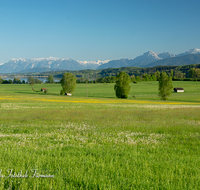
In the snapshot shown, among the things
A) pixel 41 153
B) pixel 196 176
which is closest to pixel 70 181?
pixel 41 153

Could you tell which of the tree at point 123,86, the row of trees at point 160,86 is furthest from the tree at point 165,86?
the tree at point 123,86

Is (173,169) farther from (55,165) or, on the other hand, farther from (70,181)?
(55,165)

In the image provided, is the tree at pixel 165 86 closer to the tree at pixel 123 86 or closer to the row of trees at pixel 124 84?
the row of trees at pixel 124 84

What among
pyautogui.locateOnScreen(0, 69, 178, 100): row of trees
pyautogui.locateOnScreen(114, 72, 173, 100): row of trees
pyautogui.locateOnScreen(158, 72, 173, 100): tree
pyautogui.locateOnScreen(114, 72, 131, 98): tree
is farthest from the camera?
pyautogui.locateOnScreen(114, 72, 131, 98): tree

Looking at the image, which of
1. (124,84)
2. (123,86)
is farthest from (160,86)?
(123,86)

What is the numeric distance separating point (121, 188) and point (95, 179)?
28.1 inches

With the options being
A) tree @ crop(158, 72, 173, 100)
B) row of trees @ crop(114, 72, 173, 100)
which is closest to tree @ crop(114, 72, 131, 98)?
row of trees @ crop(114, 72, 173, 100)

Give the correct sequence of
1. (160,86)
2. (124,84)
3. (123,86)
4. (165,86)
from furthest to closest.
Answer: (124,84)
(123,86)
(160,86)
(165,86)

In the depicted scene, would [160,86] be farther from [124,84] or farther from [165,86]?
[124,84]

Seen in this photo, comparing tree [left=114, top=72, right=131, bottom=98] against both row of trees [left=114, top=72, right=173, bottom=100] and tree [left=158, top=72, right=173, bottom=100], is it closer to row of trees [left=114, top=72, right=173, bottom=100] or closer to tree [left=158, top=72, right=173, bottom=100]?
row of trees [left=114, top=72, right=173, bottom=100]

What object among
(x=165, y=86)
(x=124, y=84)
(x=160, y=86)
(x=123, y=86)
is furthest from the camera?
(x=124, y=84)

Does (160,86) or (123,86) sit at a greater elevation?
(123,86)

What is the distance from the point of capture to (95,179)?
4.88 m

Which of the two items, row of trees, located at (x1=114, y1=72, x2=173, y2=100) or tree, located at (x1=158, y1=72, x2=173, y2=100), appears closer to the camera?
tree, located at (x1=158, y1=72, x2=173, y2=100)
